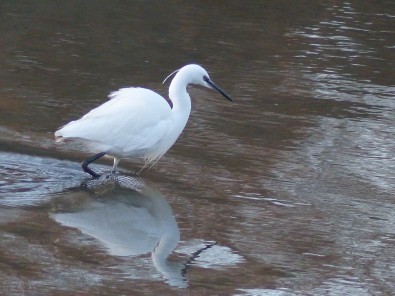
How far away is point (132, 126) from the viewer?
7.33 m

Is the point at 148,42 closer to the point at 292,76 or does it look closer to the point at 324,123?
the point at 292,76

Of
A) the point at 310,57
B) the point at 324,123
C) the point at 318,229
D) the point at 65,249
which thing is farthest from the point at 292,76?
the point at 65,249

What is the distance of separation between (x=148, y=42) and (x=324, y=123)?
3.22m

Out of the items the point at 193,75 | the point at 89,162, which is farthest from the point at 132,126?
the point at 193,75

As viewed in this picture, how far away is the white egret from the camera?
7.25 m

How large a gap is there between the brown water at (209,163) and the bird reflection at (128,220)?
0.02m

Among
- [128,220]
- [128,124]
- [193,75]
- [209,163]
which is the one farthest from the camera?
[209,163]

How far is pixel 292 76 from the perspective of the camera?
414 inches

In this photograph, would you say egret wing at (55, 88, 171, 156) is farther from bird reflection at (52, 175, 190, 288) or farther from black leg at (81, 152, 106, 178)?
bird reflection at (52, 175, 190, 288)

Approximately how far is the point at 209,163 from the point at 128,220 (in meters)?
1.37

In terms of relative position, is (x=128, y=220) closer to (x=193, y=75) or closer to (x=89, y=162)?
(x=89, y=162)

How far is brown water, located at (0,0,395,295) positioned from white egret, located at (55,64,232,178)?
24cm

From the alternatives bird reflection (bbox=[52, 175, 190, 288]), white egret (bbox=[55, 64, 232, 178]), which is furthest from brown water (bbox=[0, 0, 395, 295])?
white egret (bbox=[55, 64, 232, 178])

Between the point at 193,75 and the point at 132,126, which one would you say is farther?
the point at 193,75
